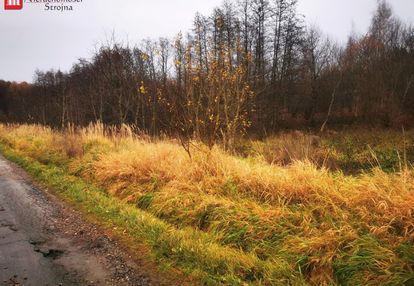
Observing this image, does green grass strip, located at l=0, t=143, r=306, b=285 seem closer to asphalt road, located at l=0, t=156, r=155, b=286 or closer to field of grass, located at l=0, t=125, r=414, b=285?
field of grass, located at l=0, t=125, r=414, b=285

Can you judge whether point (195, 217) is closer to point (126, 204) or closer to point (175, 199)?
point (175, 199)

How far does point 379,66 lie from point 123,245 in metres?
32.5

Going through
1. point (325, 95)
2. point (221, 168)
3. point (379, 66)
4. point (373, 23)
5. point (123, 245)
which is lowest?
point (123, 245)

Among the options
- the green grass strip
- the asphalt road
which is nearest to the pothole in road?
the asphalt road

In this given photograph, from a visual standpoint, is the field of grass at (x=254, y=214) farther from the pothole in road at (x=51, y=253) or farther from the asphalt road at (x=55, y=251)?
the pothole in road at (x=51, y=253)

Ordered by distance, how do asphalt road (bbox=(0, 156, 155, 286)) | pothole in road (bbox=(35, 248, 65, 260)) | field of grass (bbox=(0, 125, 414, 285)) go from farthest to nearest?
1. pothole in road (bbox=(35, 248, 65, 260))
2. asphalt road (bbox=(0, 156, 155, 286))
3. field of grass (bbox=(0, 125, 414, 285))

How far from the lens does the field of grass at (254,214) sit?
3.75 metres

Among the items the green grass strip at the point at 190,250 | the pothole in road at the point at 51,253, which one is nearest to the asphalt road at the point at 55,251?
the pothole in road at the point at 51,253

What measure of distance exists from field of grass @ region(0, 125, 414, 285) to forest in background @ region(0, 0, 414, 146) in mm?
1695

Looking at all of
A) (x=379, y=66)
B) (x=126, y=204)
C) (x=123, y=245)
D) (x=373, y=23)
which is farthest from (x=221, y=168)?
(x=373, y=23)

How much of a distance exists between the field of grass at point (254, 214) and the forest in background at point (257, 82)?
1695 millimetres

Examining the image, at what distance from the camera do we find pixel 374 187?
4.69 meters

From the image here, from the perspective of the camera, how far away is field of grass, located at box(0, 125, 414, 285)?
375 centimetres

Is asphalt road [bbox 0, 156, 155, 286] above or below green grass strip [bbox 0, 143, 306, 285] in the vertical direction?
below
